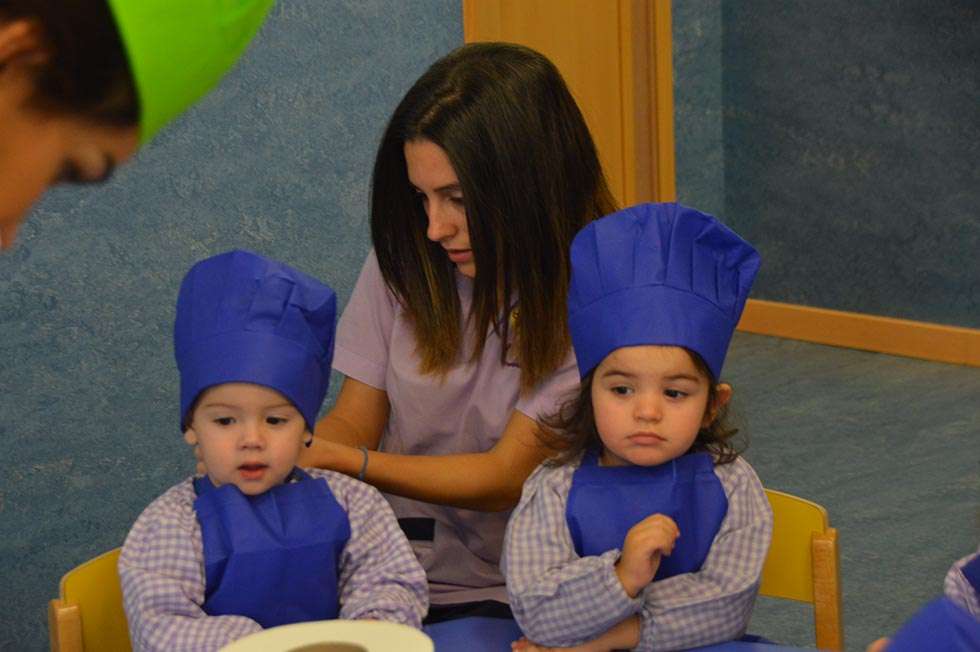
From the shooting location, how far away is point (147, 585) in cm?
191

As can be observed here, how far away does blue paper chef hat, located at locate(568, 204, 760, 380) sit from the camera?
196cm

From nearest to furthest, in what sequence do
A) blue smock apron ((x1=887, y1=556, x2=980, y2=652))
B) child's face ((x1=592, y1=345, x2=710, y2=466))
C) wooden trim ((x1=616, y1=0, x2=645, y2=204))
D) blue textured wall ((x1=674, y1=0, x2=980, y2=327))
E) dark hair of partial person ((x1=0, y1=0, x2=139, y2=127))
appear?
dark hair of partial person ((x1=0, y1=0, x2=139, y2=127)), blue smock apron ((x1=887, y1=556, x2=980, y2=652)), child's face ((x1=592, y1=345, x2=710, y2=466)), blue textured wall ((x1=674, y1=0, x2=980, y2=327)), wooden trim ((x1=616, y1=0, x2=645, y2=204))

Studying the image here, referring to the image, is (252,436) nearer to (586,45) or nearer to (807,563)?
(807,563)

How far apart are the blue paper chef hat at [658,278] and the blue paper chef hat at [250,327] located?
0.34 metres

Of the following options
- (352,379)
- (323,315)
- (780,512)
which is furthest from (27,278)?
(780,512)

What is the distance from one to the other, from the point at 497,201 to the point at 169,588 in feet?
2.39

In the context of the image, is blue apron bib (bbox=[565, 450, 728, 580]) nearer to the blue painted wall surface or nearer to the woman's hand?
the woman's hand

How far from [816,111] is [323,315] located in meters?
3.70

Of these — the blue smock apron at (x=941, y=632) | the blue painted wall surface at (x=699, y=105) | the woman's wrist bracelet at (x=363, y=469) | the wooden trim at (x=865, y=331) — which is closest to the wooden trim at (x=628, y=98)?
the blue painted wall surface at (x=699, y=105)

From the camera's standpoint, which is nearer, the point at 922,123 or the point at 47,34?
the point at 47,34

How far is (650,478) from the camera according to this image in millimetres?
2025

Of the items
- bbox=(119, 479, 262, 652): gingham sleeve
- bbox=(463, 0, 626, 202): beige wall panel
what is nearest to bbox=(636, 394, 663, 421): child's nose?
bbox=(119, 479, 262, 652): gingham sleeve

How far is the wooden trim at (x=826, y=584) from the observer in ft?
6.66

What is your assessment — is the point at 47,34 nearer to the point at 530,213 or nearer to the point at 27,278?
the point at 530,213
